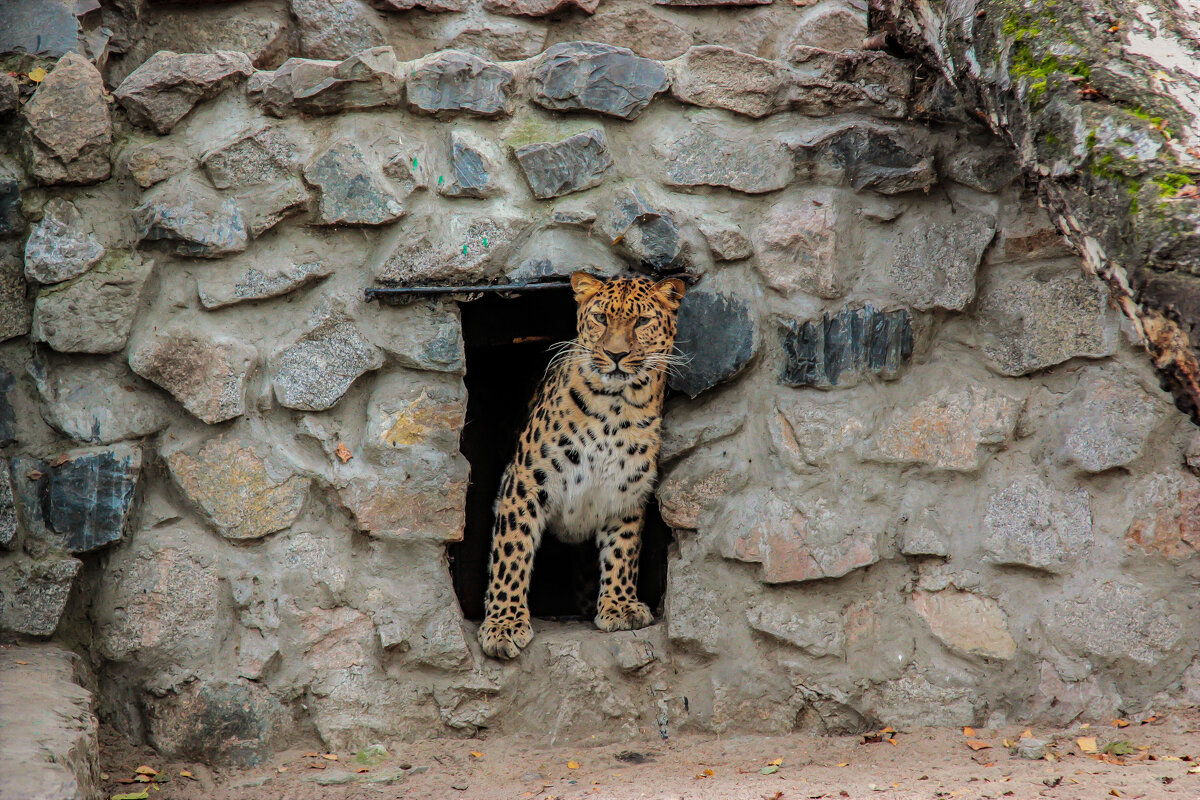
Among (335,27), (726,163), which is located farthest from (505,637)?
(335,27)

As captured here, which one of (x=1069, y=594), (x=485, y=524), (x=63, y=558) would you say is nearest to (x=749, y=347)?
(x=1069, y=594)

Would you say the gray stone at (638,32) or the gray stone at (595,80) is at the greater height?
the gray stone at (638,32)

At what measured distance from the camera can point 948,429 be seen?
15.6 ft

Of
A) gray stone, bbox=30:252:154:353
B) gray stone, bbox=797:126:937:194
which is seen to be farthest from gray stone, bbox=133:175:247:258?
gray stone, bbox=797:126:937:194

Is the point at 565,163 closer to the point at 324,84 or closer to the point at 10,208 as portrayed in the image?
the point at 324,84

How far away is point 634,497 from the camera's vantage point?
5.29 metres

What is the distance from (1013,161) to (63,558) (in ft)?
14.6

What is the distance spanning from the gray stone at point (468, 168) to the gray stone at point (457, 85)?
0.42 feet

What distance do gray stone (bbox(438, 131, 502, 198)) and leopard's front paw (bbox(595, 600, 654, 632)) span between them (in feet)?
6.92

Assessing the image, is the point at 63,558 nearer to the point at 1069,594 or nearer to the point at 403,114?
the point at 403,114

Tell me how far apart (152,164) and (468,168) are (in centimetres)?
134

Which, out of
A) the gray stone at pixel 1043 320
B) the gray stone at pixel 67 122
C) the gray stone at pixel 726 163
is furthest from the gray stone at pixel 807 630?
the gray stone at pixel 67 122

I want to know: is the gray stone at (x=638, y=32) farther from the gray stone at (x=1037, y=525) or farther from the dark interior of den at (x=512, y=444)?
the gray stone at (x=1037, y=525)

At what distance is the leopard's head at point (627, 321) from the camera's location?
4863 millimetres
